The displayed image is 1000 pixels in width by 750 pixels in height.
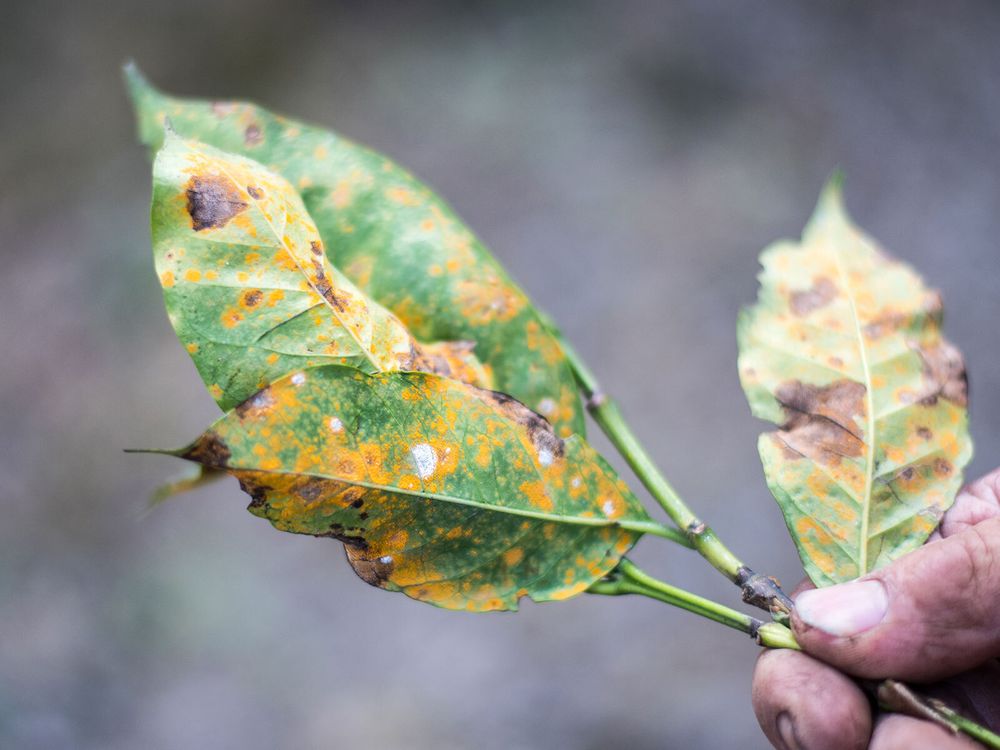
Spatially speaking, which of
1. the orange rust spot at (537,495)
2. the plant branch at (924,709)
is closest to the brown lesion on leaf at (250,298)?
the orange rust spot at (537,495)

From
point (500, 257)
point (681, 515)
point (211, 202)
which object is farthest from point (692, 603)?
point (500, 257)

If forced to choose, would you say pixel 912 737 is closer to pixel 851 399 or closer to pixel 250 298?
pixel 851 399

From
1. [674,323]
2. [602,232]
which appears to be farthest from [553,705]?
[602,232]

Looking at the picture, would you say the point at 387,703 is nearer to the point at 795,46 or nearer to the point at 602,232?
the point at 602,232

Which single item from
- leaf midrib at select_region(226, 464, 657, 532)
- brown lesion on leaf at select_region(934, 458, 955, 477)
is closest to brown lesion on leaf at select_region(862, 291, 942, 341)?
brown lesion on leaf at select_region(934, 458, 955, 477)

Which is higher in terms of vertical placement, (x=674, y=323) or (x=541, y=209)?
(x=541, y=209)

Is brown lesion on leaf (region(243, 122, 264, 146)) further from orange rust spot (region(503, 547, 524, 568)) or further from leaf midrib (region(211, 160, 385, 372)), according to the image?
orange rust spot (region(503, 547, 524, 568))
